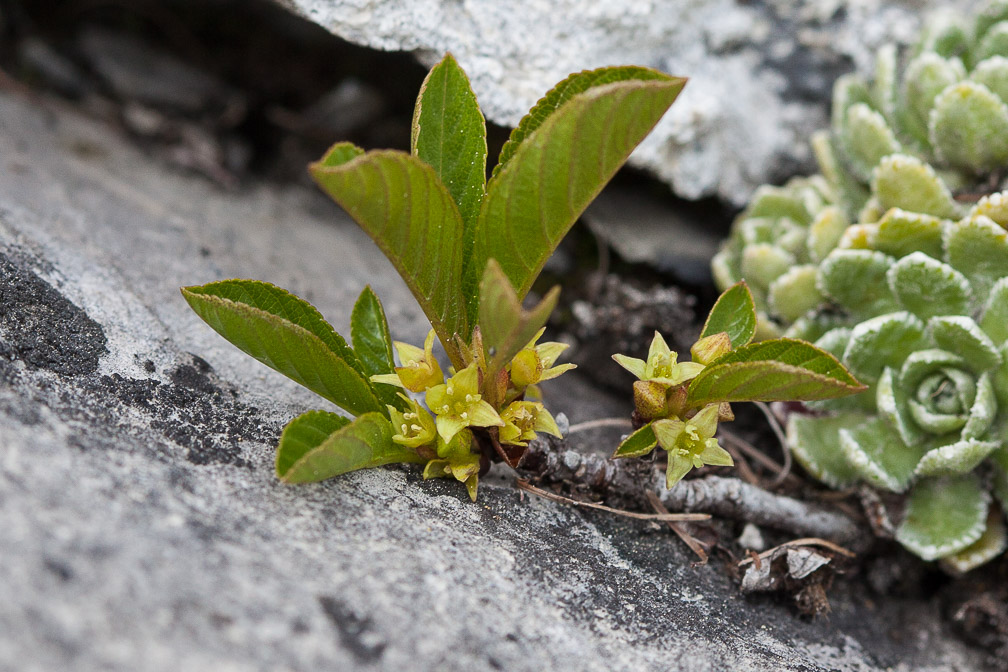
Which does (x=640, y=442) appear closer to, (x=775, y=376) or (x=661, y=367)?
(x=661, y=367)

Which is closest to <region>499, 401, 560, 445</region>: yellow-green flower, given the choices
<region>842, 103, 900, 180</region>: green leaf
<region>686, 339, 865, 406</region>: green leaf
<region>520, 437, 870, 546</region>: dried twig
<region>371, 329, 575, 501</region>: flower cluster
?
<region>371, 329, 575, 501</region>: flower cluster

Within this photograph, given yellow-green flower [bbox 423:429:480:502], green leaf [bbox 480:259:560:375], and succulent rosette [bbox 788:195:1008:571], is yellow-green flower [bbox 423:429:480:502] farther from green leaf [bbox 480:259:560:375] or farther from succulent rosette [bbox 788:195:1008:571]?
succulent rosette [bbox 788:195:1008:571]

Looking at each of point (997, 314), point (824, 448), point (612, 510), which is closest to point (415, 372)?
point (612, 510)

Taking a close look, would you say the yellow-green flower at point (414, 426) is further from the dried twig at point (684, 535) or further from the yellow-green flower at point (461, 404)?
the dried twig at point (684, 535)

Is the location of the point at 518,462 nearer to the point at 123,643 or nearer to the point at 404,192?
the point at 404,192

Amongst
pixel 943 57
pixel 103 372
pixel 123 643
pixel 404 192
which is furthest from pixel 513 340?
pixel 943 57

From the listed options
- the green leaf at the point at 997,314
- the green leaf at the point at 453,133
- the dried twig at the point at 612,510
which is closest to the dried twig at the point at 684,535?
the dried twig at the point at 612,510
